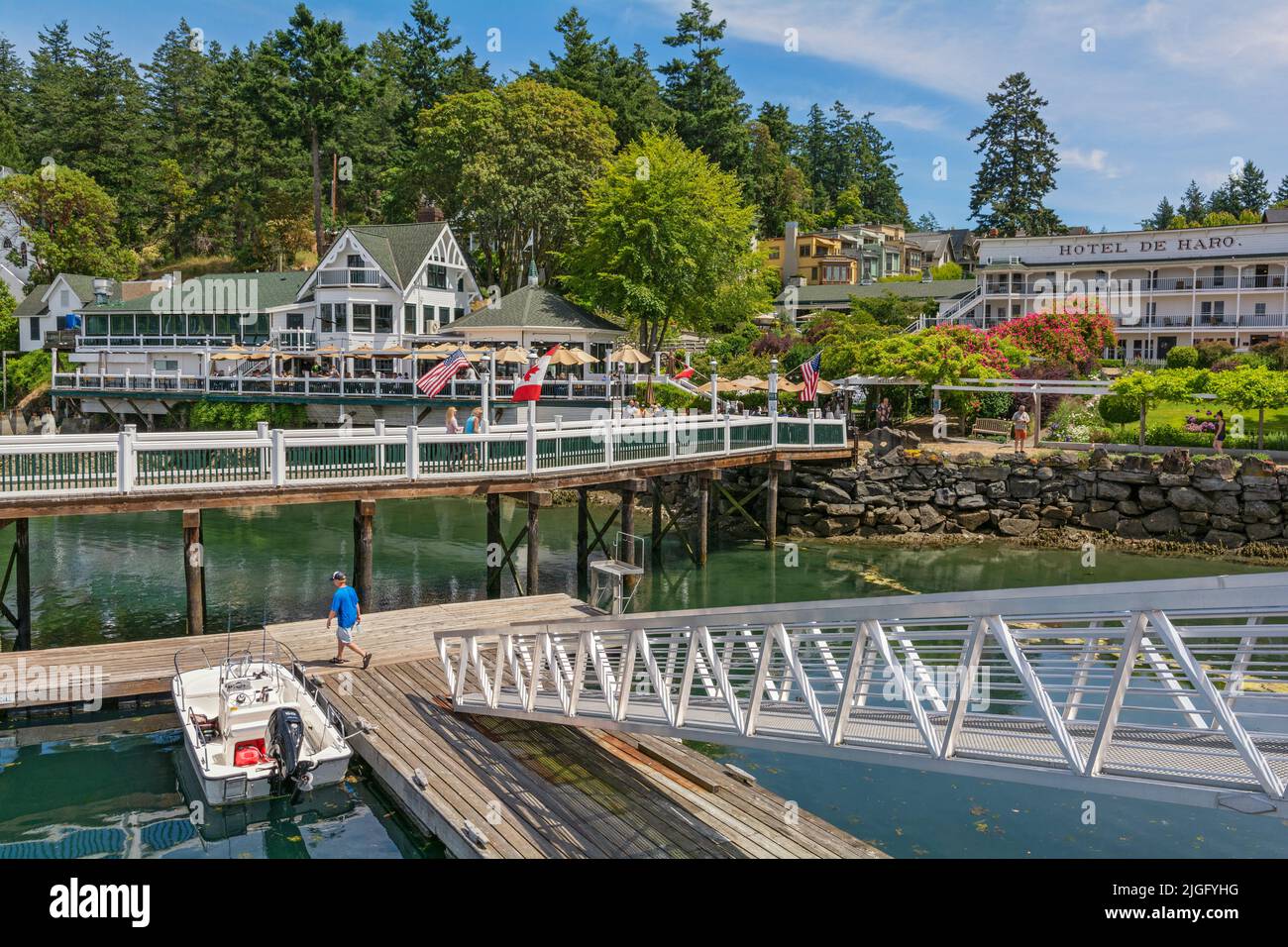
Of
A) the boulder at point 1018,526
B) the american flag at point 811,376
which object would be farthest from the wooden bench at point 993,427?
the american flag at point 811,376

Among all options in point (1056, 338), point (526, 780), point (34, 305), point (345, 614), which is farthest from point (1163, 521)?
point (34, 305)

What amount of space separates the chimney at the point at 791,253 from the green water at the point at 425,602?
185 feet

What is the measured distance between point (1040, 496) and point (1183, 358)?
75.1ft

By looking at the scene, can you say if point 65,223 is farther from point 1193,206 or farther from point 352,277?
point 1193,206

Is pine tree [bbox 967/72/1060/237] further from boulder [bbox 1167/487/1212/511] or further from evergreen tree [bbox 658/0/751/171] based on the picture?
boulder [bbox 1167/487/1212/511]

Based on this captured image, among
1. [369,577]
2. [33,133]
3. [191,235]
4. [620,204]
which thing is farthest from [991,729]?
[33,133]

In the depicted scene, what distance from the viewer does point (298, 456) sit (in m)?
21.3

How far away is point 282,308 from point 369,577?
44.1m

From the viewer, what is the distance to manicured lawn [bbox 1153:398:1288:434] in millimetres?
40919

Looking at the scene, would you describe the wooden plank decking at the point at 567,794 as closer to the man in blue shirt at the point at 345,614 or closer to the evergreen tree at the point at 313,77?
the man in blue shirt at the point at 345,614

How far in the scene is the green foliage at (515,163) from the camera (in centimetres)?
6244

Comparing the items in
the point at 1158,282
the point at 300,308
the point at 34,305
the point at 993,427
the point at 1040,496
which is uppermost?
the point at 1158,282

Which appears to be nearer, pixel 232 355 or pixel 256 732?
pixel 256 732

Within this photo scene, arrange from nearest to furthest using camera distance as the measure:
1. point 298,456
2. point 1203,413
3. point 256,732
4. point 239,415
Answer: point 256,732 < point 298,456 < point 1203,413 < point 239,415
